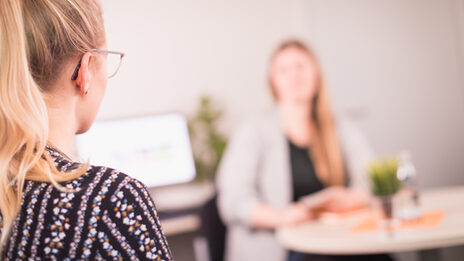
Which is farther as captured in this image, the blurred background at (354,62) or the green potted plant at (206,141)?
the blurred background at (354,62)

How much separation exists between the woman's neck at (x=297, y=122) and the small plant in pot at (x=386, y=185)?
0.80 meters

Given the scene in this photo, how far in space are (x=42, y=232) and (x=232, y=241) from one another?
1675mm

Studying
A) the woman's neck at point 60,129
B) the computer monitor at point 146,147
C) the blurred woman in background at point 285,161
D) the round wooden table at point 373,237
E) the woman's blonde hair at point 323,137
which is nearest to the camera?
the woman's neck at point 60,129

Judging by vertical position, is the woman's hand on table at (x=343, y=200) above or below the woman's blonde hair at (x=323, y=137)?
below

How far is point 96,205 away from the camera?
0.67 metres

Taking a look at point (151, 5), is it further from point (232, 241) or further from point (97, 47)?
point (97, 47)

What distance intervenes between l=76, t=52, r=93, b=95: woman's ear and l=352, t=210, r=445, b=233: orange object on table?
119 cm

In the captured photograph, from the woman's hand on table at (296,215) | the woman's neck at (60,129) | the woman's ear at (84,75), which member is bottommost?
the woman's hand on table at (296,215)

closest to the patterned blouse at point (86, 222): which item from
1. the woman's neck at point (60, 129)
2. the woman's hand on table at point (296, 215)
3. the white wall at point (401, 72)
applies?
the woman's neck at point (60, 129)

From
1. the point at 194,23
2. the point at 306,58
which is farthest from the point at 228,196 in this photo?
the point at 194,23

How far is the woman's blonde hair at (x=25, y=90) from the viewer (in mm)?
694

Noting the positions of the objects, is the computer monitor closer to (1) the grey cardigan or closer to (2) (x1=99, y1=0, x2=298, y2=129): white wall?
(2) (x1=99, y1=0, x2=298, y2=129): white wall

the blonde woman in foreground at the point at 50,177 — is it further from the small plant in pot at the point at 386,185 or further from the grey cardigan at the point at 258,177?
the grey cardigan at the point at 258,177

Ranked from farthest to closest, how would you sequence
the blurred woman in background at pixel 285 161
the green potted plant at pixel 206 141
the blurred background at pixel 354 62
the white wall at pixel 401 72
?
1. the white wall at pixel 401 72
2. the blurred background at pixel 354 62
3. the green potted plant at pixel 206 141
4. the blurred woman in background at pixel 285 161
